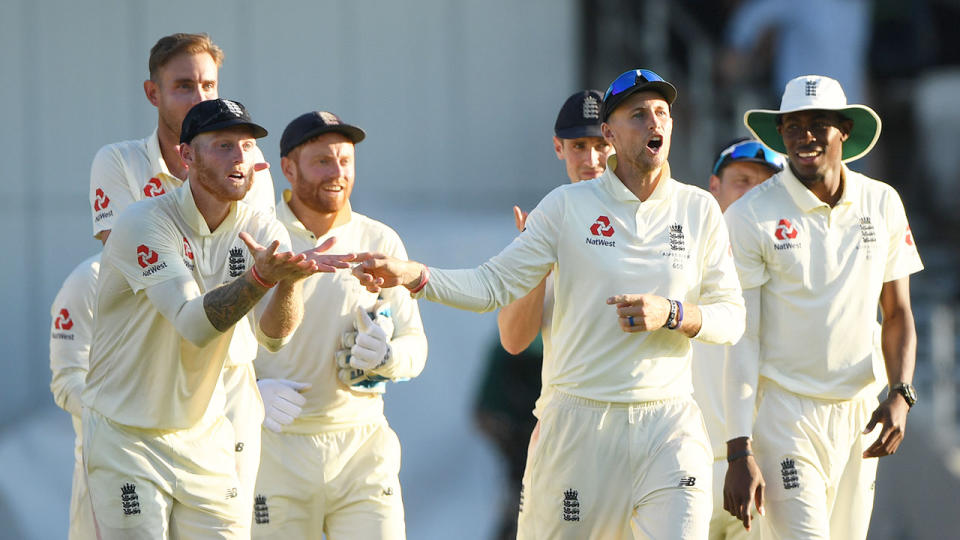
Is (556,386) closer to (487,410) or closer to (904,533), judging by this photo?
(487,410)

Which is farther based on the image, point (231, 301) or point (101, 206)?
point (101, 206)

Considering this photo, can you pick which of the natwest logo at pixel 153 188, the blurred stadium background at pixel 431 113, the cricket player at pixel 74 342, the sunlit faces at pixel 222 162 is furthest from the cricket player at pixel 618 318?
the blurred stadium background at pixel 431 113

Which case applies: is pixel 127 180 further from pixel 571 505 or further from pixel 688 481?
pixel 688 481

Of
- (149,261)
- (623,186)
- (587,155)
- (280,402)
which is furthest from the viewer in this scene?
(587,155)

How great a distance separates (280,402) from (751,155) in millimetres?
2467

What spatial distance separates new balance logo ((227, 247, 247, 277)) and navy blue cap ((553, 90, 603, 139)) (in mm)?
1549

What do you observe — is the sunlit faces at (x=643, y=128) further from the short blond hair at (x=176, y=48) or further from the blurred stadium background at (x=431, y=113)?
the blurred stadium background at (x=431, y=113)

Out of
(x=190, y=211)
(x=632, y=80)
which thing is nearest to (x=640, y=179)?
(x=632, y=80)

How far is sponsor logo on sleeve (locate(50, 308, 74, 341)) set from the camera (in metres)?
6.55

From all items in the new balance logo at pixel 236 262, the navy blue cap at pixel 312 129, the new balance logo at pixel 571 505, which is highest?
the navy blue cap at pixel 312 129

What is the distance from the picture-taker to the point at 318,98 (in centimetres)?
1109

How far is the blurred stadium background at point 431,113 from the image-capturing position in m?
9.37

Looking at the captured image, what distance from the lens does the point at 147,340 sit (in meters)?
4.75

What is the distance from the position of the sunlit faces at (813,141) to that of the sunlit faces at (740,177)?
0.95 metres
